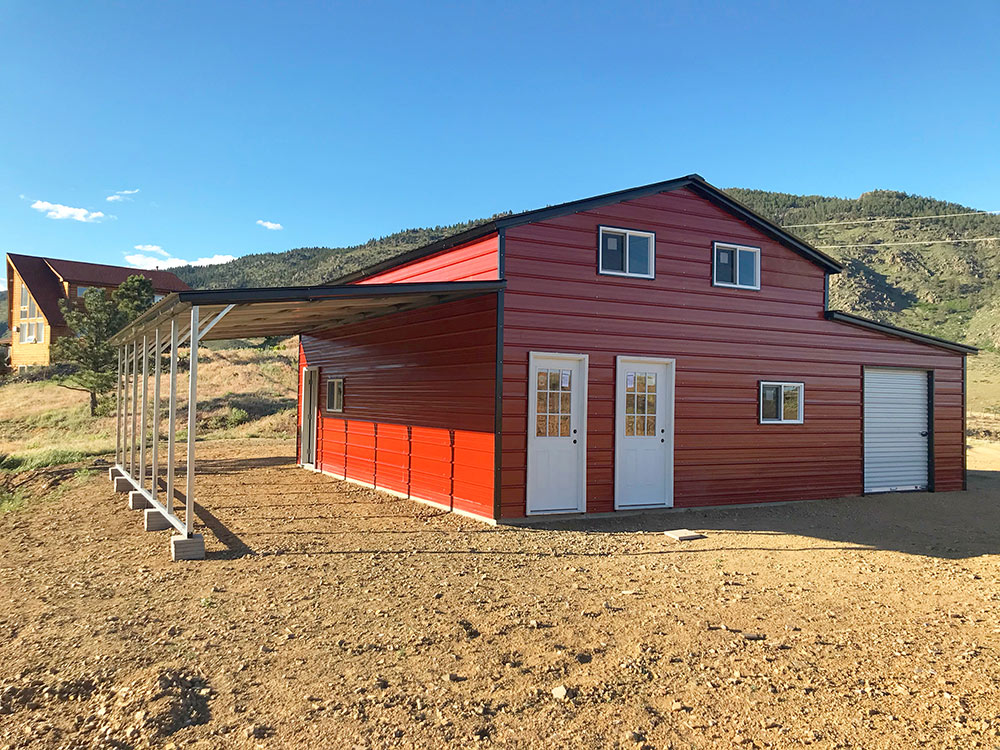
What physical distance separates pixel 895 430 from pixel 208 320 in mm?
11383

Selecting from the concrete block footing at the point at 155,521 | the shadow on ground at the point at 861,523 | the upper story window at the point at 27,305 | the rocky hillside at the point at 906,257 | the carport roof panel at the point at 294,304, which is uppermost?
the rocky hillside at the point at 906,257

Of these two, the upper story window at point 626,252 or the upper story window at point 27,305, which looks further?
the upper story window at point 27,305

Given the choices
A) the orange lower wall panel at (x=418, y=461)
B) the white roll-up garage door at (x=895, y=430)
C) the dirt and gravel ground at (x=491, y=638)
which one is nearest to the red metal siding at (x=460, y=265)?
the orange lower wall panel at (x=418, y=461)

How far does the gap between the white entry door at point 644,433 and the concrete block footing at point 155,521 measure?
5.64 metres

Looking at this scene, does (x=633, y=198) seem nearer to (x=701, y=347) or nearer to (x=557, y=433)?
(x=701, y=347)

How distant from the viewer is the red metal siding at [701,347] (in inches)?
336

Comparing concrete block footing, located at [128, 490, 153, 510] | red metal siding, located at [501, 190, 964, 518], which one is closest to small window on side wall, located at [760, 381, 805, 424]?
red metal siding, located at [501, 190, 964, 518]

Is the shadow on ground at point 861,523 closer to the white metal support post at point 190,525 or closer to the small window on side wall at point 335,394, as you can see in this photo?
the white metal support post at point 190,525

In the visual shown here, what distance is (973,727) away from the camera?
11.1 feet

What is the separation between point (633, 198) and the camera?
9297 mm

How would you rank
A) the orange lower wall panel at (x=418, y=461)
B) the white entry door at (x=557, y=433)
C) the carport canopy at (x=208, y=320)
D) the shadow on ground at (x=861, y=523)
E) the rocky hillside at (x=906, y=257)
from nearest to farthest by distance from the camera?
the carport canopy at (x=208, y=320), the shadow on ground at (x=861, y=523), the white entry door at (x=557, y=433), the orange lower wall panel at (x=418, y=461), the rocky hillside at (x=906, y=257)

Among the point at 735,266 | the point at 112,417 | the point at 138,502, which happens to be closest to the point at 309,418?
the point at 138,502

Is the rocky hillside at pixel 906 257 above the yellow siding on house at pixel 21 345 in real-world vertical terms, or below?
above

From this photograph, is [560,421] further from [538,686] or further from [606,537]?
[538,686]
